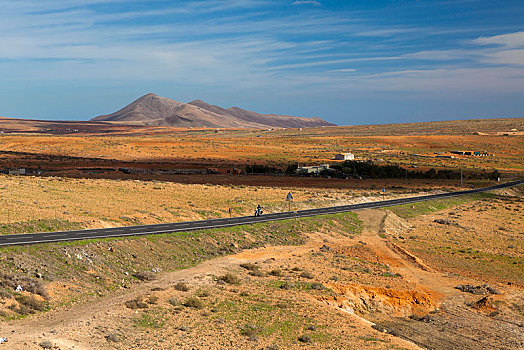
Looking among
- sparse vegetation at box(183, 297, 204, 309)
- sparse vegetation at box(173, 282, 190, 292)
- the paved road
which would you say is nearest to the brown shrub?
sparse vegetation at box(173, 282, 190, 292)

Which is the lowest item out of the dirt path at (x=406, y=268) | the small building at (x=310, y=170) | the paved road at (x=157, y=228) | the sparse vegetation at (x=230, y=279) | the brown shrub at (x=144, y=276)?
the dirt path at (x=406, y=268)

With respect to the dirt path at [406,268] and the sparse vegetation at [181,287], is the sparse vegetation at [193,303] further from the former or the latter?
the dirt path at [406,268]

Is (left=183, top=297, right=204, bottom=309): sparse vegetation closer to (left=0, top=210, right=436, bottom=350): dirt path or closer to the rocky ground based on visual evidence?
the rocky ground

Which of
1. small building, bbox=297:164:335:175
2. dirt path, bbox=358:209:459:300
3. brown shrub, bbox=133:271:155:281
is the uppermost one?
small building, bbox=297:164:335:175

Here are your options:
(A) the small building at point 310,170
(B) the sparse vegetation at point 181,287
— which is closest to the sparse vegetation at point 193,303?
(B) the sparse vegetation at point 181,287

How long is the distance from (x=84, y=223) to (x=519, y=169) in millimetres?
112291

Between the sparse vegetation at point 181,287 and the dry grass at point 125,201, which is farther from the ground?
the dry grass at point 125,201

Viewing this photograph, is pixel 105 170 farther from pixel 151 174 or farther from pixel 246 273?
pixel 246 273

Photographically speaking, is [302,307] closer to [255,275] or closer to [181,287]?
[181,287]

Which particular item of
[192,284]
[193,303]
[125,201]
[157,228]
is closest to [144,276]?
[192,284]

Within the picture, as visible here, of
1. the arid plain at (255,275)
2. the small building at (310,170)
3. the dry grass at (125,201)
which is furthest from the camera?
the small building at (310,170)

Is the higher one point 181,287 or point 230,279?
point 181,287

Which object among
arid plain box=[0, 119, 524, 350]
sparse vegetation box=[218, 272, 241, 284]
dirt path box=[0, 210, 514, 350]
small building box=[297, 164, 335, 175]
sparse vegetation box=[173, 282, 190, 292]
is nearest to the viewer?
dirt path box=[0, 210, 514, 350]

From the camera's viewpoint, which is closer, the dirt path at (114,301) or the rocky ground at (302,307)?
the dirt path at (114,301)
